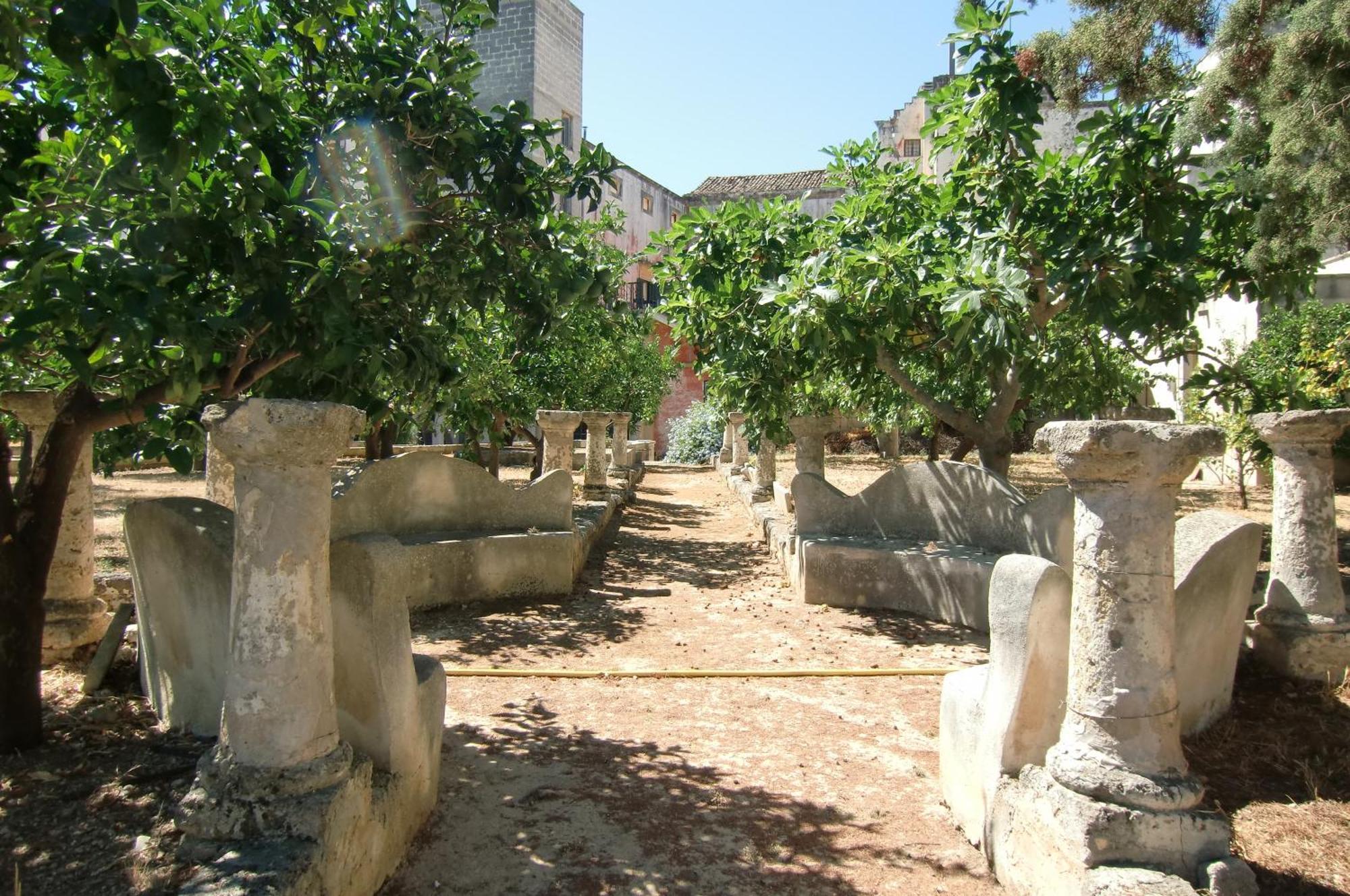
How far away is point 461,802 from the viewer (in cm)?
413

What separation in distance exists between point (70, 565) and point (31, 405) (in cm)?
103

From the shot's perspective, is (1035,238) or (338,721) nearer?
(338,721)

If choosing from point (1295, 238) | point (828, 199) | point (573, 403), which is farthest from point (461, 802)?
point (828, 199)

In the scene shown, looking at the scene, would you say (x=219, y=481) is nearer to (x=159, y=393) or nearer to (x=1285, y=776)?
(x=159, y=393)

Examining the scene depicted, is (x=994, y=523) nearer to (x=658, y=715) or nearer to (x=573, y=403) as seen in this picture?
(x=658, y=715)

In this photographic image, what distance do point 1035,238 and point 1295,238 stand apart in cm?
177

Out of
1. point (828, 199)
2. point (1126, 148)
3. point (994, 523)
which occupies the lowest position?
point (994, 523)

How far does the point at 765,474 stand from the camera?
15.2m

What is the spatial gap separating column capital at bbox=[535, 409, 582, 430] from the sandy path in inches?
145

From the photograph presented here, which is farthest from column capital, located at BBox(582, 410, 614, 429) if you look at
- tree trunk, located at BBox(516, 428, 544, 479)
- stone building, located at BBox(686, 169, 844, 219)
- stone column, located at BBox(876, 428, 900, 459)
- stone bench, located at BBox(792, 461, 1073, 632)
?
stone building, located at BBox(686, 169, 844, 219)

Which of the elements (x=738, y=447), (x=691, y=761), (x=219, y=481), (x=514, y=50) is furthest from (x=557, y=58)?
(x=691, y=761)

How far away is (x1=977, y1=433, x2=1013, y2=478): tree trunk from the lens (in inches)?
332

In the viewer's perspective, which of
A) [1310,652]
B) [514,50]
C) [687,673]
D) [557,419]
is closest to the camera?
[1310,652]

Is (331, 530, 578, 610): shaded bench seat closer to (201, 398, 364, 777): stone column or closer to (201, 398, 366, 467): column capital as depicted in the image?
(201, 398, 364, 777): stone column
